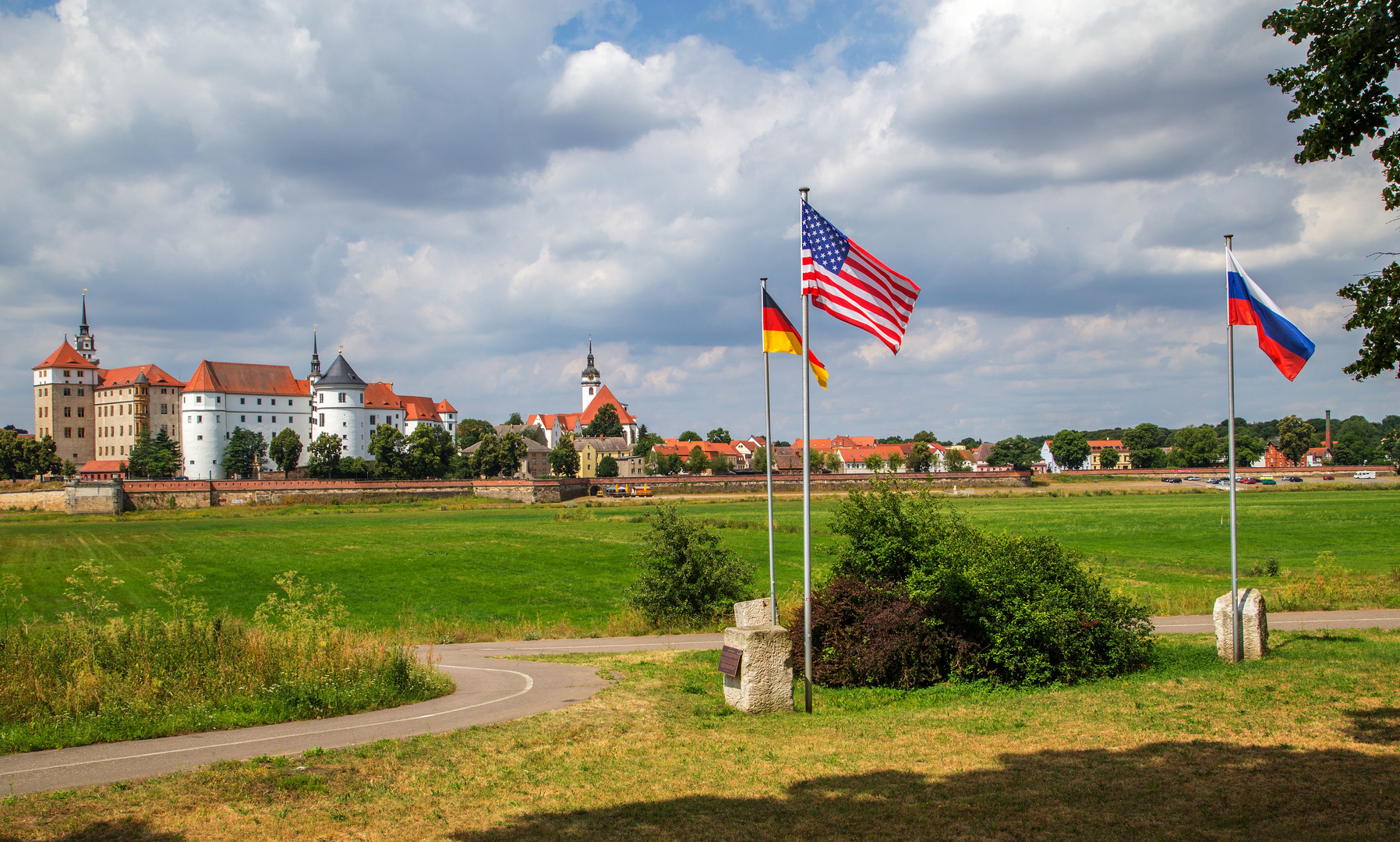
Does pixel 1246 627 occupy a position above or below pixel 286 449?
below

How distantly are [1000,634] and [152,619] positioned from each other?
12.7 meters

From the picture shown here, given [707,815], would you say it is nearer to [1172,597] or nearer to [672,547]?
[672,547]

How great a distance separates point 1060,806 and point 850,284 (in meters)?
7.27

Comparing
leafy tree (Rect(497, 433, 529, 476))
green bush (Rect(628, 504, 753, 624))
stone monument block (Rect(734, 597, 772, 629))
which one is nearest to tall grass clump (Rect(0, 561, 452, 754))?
stone monument block (Rect(734, 597, 772, 629))

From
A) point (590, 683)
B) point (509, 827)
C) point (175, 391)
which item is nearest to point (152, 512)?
point (175, 391)

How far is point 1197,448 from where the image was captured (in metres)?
177

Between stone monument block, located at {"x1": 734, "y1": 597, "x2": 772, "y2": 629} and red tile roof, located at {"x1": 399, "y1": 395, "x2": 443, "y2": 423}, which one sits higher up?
red tile roof, located at {"x1": 399, "y1": 395, "x2": 443, "y2": 423}

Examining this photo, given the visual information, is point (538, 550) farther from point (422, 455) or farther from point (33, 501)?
point (422, 455)

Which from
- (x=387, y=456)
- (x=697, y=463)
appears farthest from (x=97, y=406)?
(x=697, y=463)

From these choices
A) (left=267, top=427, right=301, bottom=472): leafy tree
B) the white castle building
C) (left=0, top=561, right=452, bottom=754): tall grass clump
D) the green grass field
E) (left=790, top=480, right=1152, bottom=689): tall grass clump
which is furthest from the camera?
the white castle building

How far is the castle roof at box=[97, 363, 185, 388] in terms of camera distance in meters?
156

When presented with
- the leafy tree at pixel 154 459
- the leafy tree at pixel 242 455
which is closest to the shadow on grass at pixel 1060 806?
the leafy tree at pixel 154 459

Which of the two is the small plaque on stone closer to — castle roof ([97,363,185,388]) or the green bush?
the green bush

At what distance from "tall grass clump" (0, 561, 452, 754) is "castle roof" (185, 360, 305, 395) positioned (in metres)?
157
